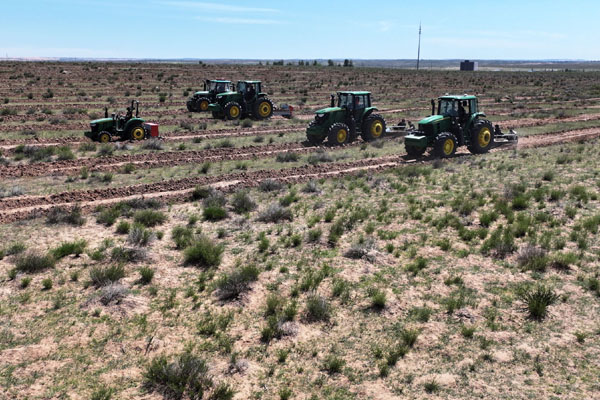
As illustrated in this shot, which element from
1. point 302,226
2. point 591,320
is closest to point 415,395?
point 591,320

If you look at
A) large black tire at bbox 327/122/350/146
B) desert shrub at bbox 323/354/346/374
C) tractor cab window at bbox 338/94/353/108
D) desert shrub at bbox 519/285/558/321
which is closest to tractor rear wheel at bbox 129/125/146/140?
large black tire at bbox 327/122/350/146

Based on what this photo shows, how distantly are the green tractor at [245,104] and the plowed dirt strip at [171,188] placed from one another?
1311 centimetres

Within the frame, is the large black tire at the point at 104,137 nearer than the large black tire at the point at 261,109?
Yes

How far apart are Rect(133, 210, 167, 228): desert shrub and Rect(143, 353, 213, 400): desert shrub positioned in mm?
6374

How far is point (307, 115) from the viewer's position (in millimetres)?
36344

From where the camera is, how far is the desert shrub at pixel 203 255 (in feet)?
34.3

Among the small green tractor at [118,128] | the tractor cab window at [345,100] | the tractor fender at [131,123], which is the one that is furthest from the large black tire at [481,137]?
the tractor fender at [131,123]

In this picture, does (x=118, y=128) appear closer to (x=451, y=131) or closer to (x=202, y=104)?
(x=202, y=104)

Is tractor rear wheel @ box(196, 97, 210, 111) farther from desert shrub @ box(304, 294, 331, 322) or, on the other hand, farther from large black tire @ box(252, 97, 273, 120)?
desert shrub @ box(304, 294, 331, 322)

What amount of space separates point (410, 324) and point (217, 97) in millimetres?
26799

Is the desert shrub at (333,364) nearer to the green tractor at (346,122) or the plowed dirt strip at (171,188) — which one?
the plowed dirt strip at (171,188)

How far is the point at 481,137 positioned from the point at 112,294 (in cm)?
1703

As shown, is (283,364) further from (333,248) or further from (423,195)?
(423,195)

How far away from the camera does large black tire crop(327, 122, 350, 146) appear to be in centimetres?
2347
